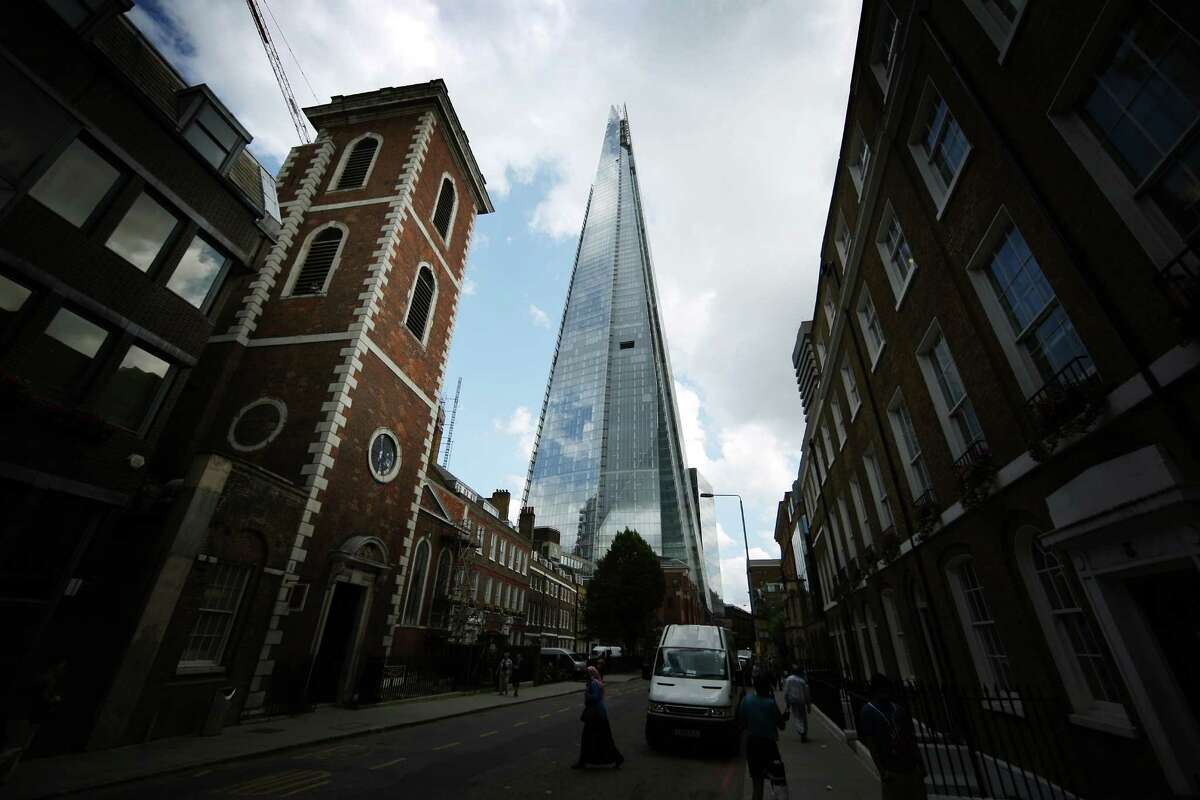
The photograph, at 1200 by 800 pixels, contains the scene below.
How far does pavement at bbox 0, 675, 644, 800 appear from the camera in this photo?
21.2 feet

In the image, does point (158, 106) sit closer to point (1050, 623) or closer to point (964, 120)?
point (964, 120)

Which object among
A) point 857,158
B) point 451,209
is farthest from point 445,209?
point 857,158

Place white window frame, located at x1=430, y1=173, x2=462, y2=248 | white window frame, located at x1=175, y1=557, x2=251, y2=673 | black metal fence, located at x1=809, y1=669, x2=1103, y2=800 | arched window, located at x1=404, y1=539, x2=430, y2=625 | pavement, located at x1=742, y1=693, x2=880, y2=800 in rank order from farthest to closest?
1. white window frame, located at x1=430, y1=173, x2=462, y2=248
2. arched window, located at x1=404, y1=539, x2=430, y2=625
3. white window frame, located at x1=175, y1=557, x2=251, y2=673
4. pavement, located at x1=742, y1=693, x2=880, y2=800
5. black metal fence, located at x1=809, y1=669, x2=1103, y2=800

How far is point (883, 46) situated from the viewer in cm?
1144

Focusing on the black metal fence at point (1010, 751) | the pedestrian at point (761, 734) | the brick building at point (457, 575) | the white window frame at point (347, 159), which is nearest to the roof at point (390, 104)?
the white window frame at point (347, 159)

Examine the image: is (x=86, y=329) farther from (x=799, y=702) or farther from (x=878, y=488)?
(x=878, y=488)

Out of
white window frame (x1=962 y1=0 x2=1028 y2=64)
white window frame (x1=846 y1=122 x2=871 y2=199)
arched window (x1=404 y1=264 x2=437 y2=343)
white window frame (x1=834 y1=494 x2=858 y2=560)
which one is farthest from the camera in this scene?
arched window (x1=404 y1=264 x2=437 y2=343)

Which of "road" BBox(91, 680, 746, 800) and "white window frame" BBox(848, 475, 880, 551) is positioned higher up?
"white window frame" BBox(848, 475, 880, 551)

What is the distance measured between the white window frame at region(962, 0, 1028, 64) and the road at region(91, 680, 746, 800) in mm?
11263

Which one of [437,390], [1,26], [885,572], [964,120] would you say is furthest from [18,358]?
[885,572]

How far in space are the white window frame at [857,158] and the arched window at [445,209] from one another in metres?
17.1

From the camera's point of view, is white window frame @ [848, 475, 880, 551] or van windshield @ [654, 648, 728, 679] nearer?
van windshield @ [654, 648, 728, 679]

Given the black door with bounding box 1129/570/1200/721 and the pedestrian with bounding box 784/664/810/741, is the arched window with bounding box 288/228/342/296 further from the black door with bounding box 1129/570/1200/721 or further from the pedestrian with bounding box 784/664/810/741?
the black door with bounding box 1129/570/1200/721

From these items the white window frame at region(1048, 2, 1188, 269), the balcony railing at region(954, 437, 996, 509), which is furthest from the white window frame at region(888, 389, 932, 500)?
the white window frame at region(1048, 2, 1188, 269)
